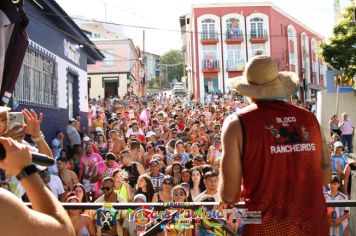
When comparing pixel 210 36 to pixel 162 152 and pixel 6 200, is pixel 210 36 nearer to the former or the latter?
pixel 162 152

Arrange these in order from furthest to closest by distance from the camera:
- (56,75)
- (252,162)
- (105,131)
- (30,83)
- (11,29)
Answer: (105,131), (56,75), (30,83), (11,29), (252,162)

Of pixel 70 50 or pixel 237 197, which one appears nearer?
pixel 237 197

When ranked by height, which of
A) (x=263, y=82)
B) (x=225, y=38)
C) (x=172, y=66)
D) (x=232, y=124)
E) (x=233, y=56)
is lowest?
(x=232, y=124)

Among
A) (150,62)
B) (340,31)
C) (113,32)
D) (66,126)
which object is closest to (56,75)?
(66,126)

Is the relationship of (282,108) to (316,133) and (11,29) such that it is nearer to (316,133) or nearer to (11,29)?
(316,133)

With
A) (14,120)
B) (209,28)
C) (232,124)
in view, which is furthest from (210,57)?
(14,120)

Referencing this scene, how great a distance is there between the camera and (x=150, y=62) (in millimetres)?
100125

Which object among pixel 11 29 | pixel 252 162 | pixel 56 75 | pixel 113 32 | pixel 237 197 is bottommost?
pixel 237 197

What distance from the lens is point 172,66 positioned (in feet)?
310

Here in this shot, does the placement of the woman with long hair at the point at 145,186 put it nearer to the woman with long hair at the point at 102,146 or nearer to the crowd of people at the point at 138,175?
the crowd of people at the point at 138,175

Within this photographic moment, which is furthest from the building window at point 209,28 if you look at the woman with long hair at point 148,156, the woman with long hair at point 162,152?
the woman with long hair at point 162,152

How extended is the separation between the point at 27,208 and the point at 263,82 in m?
1.59

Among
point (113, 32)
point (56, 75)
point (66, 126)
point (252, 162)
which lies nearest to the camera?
point (252, 162)

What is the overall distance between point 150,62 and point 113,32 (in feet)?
153
